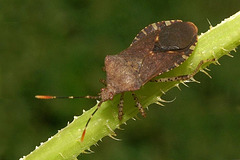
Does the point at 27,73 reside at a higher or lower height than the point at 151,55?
higher

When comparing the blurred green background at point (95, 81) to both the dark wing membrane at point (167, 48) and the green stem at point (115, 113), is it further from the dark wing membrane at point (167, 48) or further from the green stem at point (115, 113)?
the green stem at point (115, 113)

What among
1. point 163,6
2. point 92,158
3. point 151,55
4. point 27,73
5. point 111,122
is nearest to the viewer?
point 111,122

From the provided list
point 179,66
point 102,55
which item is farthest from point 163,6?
point 179,66

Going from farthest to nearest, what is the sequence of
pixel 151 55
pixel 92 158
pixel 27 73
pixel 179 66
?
pixel 27 73 < pixel 92 158 < pixel 151 55 < pixel 179 66

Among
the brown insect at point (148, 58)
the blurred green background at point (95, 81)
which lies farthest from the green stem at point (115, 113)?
the blurred green background at point (95, 81)

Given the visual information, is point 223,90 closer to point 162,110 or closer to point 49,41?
point 162,110

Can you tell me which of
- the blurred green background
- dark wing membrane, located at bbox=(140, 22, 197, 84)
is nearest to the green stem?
dark wing membrane, located at bbox=(140, 22, 197, 84)

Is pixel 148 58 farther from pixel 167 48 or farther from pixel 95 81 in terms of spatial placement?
pixel 95 81
